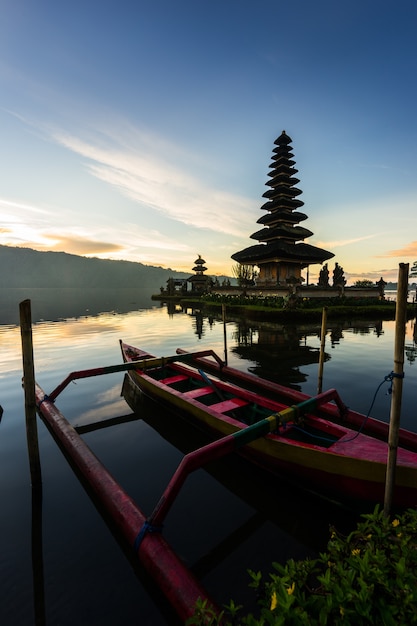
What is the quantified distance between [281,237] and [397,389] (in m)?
40.9

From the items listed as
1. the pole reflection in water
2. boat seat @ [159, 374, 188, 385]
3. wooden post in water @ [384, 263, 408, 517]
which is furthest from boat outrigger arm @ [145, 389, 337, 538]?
boat seat @ [159, 374, 188, 385]

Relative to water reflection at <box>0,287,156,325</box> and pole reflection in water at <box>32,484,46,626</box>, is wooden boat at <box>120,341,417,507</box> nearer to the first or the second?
pole reflection in water at <box>32,484,46,626</box>

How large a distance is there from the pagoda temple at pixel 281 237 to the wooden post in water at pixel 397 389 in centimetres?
3396

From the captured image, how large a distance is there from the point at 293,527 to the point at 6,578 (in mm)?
4081

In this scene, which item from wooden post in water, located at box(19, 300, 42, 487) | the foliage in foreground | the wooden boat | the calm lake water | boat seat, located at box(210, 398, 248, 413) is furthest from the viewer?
boat seat, located at box(210, 398, 248, 413)

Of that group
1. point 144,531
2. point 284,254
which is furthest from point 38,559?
point 284,254

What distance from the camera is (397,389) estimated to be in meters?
3.68

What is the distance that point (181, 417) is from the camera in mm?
8250

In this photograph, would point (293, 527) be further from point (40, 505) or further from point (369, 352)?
point (369, 352)

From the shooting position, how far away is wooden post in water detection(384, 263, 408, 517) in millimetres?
3572

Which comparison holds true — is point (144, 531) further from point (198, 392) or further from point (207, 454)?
point (198, 392)

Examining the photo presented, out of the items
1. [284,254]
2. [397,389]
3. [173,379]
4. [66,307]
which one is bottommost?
[173,379]

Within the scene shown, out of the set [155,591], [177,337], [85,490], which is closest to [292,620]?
[155,591]

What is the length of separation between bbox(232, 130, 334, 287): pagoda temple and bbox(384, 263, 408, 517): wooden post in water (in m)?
34.0
